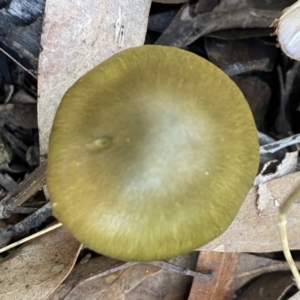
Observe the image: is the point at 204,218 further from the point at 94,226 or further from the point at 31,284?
the point at 31,284

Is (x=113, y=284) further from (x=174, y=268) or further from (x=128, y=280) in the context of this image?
(x=174, y=268)

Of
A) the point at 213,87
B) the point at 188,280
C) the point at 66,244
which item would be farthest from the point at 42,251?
the point at 213,87

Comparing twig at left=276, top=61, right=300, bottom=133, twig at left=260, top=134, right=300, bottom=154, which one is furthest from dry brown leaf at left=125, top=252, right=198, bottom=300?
twig at left=276, top=61, right=300, bottom=133

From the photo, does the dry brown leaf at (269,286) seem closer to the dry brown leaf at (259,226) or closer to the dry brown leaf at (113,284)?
the dry brown leaf at (259,226)

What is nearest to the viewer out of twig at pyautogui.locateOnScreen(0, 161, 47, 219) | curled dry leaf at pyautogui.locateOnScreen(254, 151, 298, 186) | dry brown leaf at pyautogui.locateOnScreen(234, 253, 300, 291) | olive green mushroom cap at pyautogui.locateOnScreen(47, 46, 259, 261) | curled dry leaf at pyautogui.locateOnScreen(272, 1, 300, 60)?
olive green mushroom cap at pyautogui.locateOnScreen(47, 46, 259, 261)

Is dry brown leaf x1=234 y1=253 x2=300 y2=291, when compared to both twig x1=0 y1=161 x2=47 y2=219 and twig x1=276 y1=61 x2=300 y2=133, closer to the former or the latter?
twig x1=276 y1=61 x2=300 y2=133

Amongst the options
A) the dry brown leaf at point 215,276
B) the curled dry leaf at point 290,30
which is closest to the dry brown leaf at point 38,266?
the dry brown leaf at point 215,276
